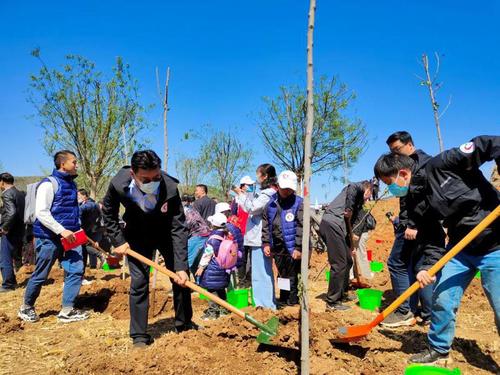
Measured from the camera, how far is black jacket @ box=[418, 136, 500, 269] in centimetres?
264

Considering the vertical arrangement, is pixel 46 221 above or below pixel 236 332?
above

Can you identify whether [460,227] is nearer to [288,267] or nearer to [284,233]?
[284,233]

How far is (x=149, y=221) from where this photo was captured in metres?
3.62

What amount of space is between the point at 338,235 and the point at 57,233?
3498 millimetres

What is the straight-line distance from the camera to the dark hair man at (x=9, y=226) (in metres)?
6.38

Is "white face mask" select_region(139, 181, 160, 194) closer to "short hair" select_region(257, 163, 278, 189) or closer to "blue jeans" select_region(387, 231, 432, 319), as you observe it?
"short hair" select_region(257, 163, 278, 189)

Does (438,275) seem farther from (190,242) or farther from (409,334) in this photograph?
(190,242)

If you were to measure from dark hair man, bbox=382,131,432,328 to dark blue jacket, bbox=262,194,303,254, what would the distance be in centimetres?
117

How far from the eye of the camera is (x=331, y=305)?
5055 mm

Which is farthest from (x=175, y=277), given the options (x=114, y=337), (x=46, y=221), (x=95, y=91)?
(x=95, y=91)

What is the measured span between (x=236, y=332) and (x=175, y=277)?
0.73 meters

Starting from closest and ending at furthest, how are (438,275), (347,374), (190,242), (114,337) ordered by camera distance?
(347,374) → (438,275) → (114,337) → (190,242)

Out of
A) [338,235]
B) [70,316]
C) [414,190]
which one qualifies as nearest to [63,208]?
[70,316]

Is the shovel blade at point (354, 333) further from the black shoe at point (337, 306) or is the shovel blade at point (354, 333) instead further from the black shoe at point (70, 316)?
the black shoe at point (70, 316)
